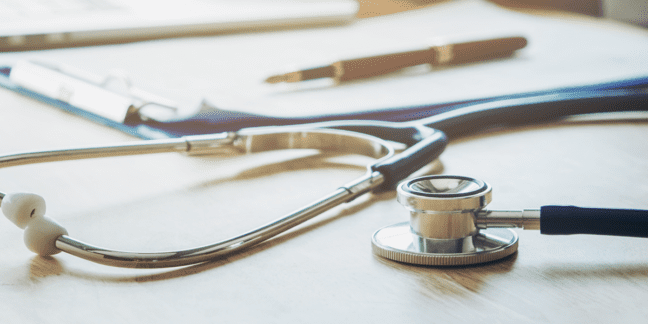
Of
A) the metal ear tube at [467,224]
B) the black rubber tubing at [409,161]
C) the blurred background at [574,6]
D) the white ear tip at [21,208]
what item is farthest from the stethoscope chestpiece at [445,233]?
the blurred background at [574,6]

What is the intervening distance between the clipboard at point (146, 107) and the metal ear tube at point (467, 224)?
38 centimetres

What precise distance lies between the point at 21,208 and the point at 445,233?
284 millimetres

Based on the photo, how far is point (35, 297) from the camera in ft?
1.25

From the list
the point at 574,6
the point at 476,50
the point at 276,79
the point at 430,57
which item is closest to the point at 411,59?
the point at 430,57

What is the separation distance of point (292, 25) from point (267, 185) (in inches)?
50.0

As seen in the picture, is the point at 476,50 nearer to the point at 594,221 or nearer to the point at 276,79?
the point at 276,79

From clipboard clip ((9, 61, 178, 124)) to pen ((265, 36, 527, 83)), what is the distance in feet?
0.64

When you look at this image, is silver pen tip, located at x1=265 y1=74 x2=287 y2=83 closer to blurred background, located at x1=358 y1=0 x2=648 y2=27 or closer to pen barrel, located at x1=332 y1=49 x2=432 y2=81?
pen barrel, located at x1=332 y1=49 x2=432 y2=81

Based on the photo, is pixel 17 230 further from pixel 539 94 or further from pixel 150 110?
pixel 539 94

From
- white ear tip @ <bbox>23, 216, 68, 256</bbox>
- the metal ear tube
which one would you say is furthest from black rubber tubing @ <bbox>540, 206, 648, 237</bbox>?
white ear tip @ <bbox>23, 216, 68, 256</bbox>

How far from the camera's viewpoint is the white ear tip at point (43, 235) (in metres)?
0.43

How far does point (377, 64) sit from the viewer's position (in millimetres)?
1124

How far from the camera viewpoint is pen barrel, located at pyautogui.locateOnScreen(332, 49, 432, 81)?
1075 millimetres

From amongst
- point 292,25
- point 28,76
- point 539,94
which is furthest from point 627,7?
point 28,76
